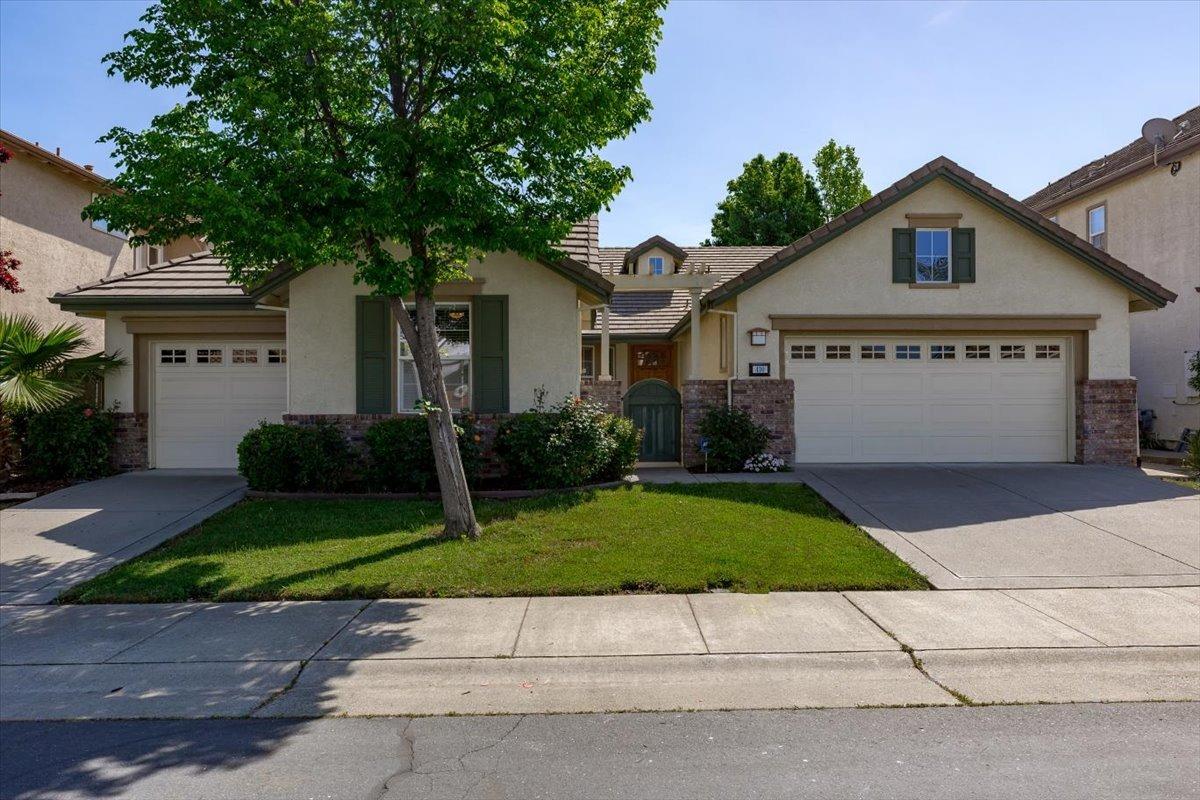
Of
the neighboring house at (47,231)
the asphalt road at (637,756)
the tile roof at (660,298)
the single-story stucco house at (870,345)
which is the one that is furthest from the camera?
the tile roof at (660,298)

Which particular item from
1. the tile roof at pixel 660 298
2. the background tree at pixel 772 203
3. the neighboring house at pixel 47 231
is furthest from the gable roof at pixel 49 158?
the background tree at pixel 772 203

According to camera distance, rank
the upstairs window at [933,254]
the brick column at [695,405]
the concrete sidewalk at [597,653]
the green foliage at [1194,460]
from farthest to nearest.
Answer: the upstairs window at [933,254] → the brick column at [695,405] → the green foliage at [1194,460] → the concrete sidewalk at [597,653]

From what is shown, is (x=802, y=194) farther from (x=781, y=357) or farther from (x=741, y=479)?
(x=741, y=479)

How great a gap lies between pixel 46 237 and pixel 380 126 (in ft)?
41.9

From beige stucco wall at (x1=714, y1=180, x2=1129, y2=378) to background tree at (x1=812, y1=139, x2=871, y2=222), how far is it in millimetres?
23135

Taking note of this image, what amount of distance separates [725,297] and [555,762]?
11061mm

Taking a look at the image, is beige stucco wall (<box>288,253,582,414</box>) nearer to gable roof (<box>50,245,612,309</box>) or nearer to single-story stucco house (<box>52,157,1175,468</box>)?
gable roof (<box>50,245,612,309</box>)

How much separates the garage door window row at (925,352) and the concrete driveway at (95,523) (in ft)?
32.9

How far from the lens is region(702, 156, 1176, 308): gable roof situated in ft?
46.1

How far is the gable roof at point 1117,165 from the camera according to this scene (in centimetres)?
1727

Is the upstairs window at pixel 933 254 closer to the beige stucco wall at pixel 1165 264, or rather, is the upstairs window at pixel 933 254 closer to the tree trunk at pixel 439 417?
the beige stucco wall at pixel 1165 264

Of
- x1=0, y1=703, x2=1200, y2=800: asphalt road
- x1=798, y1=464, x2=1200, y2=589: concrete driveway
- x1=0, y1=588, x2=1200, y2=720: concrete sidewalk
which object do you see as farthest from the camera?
x1=798, y1=464, x2=1200, y2=589: concrete driveway

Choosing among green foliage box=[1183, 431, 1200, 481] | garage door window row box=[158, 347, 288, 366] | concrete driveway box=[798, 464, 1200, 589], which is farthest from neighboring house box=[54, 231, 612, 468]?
green foliage box=[1183, 431, 1200, 481]

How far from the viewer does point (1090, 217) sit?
2070 centimetres
